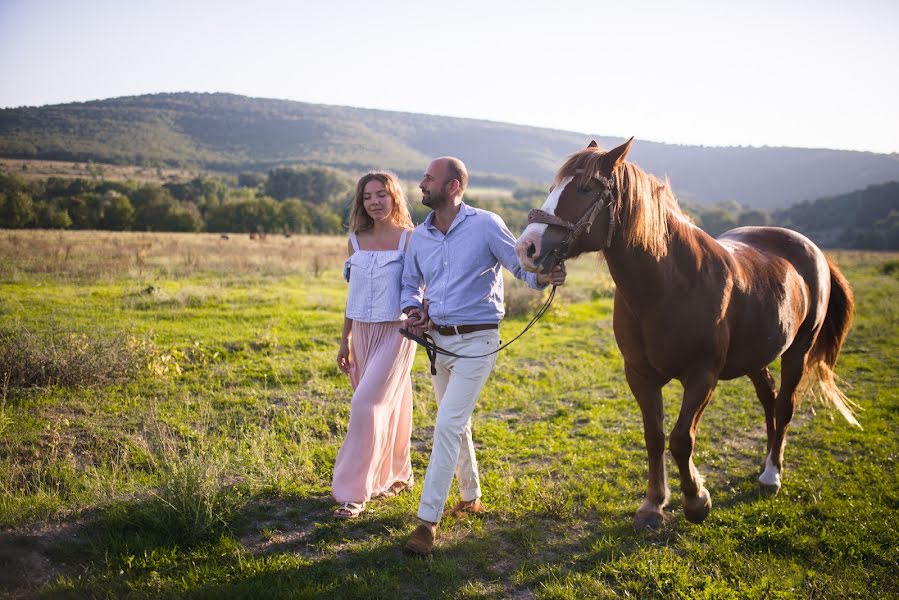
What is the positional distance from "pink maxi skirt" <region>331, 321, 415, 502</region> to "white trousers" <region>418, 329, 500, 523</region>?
1.81ft

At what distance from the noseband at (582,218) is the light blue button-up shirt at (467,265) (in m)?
0.49

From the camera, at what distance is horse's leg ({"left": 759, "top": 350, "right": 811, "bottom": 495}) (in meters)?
4.27

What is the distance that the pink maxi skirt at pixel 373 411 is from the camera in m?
3.61

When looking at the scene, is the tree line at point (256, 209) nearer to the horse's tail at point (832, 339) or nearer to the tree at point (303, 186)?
the tree at point (303, 186)

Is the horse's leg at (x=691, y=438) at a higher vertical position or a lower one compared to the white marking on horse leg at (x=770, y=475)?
higher

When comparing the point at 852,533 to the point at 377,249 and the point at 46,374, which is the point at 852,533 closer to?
the point at 377,249

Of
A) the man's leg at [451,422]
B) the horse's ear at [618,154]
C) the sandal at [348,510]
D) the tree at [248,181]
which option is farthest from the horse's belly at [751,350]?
the tree at [248,181]

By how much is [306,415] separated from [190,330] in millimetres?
4696

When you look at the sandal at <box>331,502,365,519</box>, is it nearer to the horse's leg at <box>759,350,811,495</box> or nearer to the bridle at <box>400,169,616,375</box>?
the bridle at <box>400,169,616,375</box>

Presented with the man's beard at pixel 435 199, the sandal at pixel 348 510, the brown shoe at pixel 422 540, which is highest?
the man's beard at pixel 435 199

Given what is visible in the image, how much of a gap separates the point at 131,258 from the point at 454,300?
16633 millimetres

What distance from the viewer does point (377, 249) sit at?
388 cm

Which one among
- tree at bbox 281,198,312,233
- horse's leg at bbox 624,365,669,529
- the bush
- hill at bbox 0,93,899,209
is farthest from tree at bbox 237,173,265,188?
horse's leg at bbox 624,365,669,529

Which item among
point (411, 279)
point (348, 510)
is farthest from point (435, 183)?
point (348, 510)
